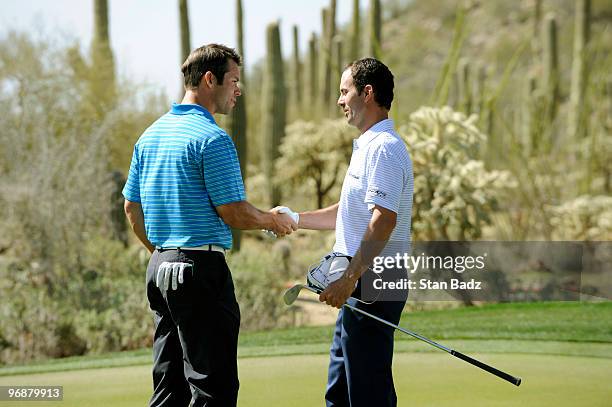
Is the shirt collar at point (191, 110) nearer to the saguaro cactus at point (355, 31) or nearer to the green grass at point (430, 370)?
the green grass at point (430, 370)

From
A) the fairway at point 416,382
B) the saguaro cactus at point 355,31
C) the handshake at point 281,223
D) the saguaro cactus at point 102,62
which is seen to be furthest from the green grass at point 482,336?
the saguaro cactus at point 355,31

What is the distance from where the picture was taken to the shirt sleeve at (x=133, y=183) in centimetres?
420

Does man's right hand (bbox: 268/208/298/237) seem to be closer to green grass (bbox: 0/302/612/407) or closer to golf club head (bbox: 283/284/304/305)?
golf club head (bbox: 283/284/304/305)

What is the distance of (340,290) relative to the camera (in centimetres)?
380

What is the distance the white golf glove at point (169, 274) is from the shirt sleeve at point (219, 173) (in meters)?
0.30

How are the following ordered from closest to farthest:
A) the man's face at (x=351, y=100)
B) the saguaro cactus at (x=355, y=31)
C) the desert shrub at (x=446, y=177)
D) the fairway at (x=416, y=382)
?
the man's face at (x=351, y=100) → the fairway at (x=416, y=382) → the desert shrub at (x=446, y=177) → the saguaro cactus at (x=355, y=31)

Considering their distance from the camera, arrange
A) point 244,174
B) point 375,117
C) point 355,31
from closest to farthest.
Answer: point 375,117 → point 244,174 → point 355,31

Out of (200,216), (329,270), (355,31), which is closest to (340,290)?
(329,270)

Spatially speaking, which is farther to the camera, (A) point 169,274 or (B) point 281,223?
(B) point 281,223

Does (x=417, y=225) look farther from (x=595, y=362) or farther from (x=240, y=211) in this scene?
(x=240, y=211)

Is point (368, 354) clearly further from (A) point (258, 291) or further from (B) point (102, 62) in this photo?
(B) point (102, 62)

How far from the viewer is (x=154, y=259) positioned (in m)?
4.02

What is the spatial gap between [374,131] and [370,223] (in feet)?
1.30

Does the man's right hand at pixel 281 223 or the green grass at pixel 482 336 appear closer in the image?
the man's right hand at pixel 281 223
